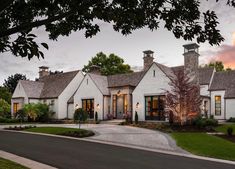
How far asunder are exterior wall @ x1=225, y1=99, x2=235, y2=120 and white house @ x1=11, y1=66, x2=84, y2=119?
21304 mm

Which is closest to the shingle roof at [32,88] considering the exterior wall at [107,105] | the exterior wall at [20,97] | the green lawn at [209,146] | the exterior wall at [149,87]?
the exterior wall at [20,97]

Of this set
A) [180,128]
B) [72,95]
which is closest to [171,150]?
[180,128]

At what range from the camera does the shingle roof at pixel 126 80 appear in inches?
1551

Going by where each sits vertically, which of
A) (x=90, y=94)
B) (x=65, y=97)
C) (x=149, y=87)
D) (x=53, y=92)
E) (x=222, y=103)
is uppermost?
(x=149, y=87)

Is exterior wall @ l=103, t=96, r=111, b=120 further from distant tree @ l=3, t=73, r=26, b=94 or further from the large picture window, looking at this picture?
distant tree @ l=3, t=73, r=26, b=94

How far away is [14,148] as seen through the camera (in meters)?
16.8

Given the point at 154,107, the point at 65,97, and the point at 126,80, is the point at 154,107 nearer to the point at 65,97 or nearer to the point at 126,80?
the point at 126,80

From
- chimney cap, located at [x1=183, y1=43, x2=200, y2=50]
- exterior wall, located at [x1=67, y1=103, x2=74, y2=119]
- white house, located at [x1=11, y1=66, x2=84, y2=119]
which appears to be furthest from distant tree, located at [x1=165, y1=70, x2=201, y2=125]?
white house, located at [x1=11, y1=66, x2=84, y2=119]

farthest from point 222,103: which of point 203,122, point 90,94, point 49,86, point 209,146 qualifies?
point 49,86

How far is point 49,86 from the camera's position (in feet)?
156

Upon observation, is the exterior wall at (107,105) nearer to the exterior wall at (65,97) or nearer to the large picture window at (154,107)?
the large picture window at (154,107)

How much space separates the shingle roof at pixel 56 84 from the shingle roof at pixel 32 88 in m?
0.73

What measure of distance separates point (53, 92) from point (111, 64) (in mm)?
19164

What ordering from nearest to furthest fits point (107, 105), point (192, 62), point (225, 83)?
1. point (192, 62)
2. point (225, 83)
3. point (107, 105)
